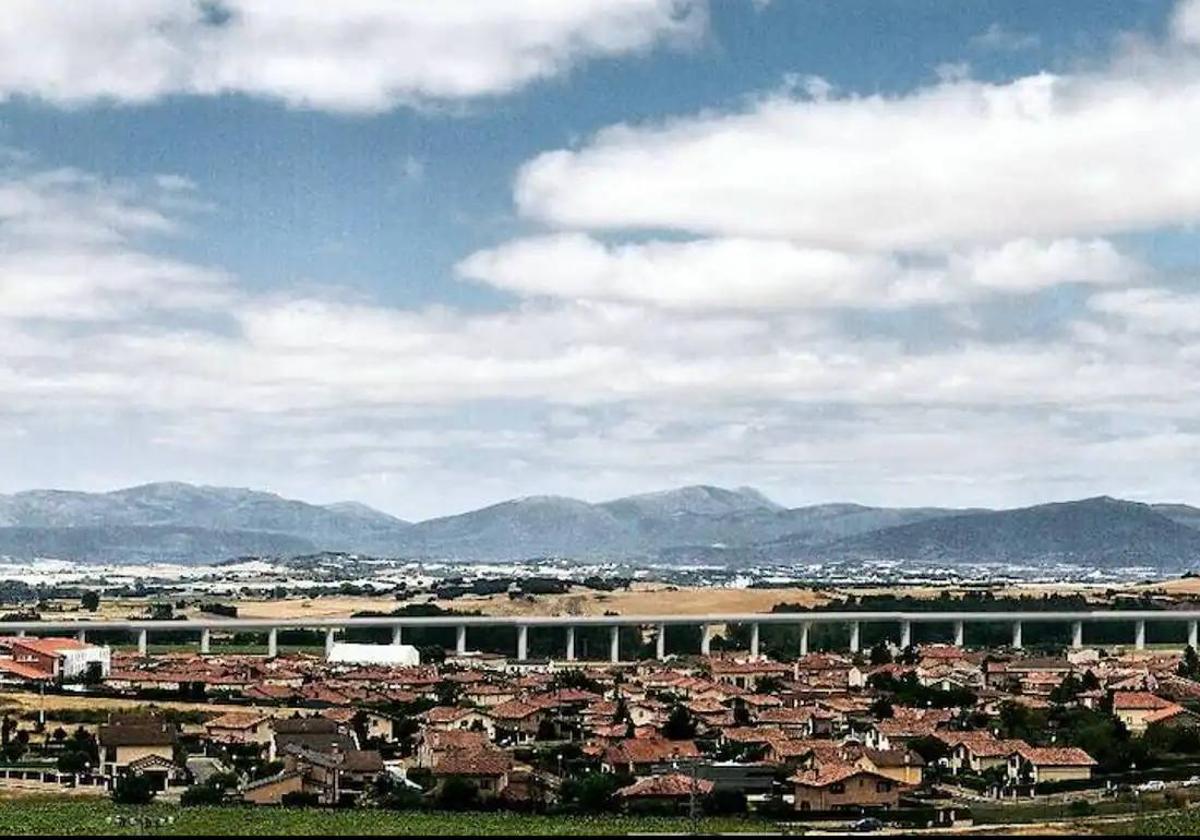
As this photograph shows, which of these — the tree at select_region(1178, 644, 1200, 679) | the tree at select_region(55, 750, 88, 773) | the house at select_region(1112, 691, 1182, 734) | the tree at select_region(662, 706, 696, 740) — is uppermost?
the tree at select_region(1178, 644, 1200, 679)

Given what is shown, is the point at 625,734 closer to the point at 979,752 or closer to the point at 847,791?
the point at 979,752

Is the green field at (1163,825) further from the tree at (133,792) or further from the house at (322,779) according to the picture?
the tree at (133,792)

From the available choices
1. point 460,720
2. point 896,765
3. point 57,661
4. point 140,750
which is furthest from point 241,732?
point 57,661

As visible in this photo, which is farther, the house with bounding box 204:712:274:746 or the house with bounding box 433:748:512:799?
the house with bounding box 204:712:274:746

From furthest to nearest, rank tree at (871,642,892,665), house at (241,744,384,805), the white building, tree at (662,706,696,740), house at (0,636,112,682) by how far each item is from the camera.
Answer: the white building → tree at (871,642,892,665) → house at (0,636,112,682) → tree at (662,706,696,740) → house at (241,744,384,805)

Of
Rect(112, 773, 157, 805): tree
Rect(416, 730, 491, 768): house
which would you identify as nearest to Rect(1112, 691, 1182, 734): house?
Rect(416, 730, 491, 768): house

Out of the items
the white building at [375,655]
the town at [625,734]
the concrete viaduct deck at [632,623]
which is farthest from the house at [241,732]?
the concrete viaduct deck at [632,623]

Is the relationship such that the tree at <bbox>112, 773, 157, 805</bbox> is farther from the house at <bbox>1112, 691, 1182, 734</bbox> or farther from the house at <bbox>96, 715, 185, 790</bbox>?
the house at <bbox>1112, 691, 1182, 734</bbox>

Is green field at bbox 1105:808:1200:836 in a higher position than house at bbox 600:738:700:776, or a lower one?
higher

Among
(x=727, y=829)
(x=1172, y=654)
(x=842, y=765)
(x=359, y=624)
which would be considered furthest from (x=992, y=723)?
(x=359, y=624)
